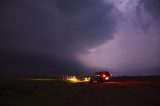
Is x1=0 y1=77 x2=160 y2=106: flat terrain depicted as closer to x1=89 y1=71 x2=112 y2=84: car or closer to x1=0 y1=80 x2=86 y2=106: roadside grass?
x1=0 y1=80 x2=86 y2=106: roadside grass

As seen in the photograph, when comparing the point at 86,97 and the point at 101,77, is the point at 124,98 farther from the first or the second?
the point at 101,77

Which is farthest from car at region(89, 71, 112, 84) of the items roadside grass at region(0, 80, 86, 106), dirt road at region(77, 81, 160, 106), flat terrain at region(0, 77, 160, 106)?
dirt road at region(77, 81, 160, 106)

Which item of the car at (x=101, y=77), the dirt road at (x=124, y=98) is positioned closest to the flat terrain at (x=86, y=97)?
the dirt road at (x=124, y=98)

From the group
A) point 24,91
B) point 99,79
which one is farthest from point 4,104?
point 99,79

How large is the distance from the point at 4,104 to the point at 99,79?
3614cm

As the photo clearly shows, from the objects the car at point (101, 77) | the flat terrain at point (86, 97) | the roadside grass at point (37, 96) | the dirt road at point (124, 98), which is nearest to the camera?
the dirt road at point (124, 98)

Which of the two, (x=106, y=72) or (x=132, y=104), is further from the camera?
(x=106, y=72)

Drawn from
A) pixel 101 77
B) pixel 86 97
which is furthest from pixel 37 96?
pixel 101 77

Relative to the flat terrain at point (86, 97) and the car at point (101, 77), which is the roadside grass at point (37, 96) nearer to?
the flat terrain at point (86, 97)

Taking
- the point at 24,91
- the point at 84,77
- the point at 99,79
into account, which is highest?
the point at 84,77

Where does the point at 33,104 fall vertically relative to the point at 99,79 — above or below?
below

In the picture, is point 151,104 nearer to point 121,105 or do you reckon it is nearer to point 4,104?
point 121,105

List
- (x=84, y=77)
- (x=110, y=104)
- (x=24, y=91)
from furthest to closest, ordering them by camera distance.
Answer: (x=84, y=77) < (x=24, y=91) < (x=110, y=104)

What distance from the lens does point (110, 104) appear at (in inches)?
712
